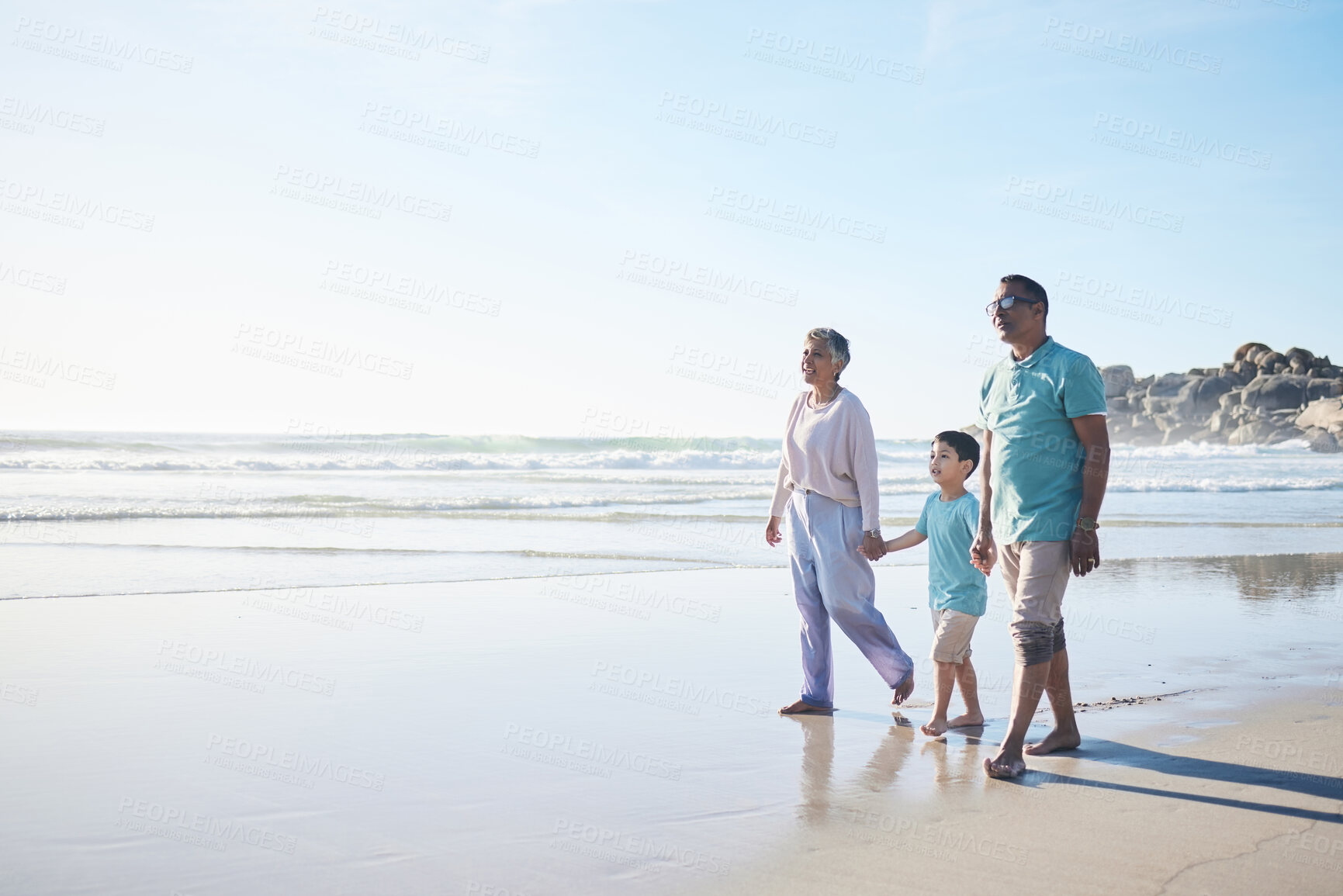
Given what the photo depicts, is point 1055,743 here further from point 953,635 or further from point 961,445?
point 961,445

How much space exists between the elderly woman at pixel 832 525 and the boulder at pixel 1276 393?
199 feet

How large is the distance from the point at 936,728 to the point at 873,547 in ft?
2.70

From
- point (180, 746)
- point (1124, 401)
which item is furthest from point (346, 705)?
point (1124, 401)

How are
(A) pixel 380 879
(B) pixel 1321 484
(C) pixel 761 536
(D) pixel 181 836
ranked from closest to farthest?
(A) pixel 380 879
(D) pixel 181 836
(C) pixel 761 536
(B) pixel 1321 484

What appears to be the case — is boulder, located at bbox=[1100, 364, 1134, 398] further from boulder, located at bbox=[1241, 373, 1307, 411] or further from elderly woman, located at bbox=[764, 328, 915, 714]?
elderly woman, located at bbox=[764, 328, 915, 714]

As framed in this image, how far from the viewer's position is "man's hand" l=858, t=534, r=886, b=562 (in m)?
4.59

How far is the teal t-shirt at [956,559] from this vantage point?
4.43 m

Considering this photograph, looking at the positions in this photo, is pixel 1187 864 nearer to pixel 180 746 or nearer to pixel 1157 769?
pixel 1157 769

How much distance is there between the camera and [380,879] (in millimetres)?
2760

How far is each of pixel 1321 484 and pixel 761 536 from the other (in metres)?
18.1

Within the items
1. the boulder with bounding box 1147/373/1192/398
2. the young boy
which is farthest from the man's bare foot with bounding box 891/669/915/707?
the boulder with bounding box 1147/373/1192/398

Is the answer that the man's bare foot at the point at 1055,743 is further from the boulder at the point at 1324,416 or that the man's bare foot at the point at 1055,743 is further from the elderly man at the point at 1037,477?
the boulder at the point at 1324,416

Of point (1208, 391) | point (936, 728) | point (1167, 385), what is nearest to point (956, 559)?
point (936, 728)

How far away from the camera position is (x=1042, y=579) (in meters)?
3.85
